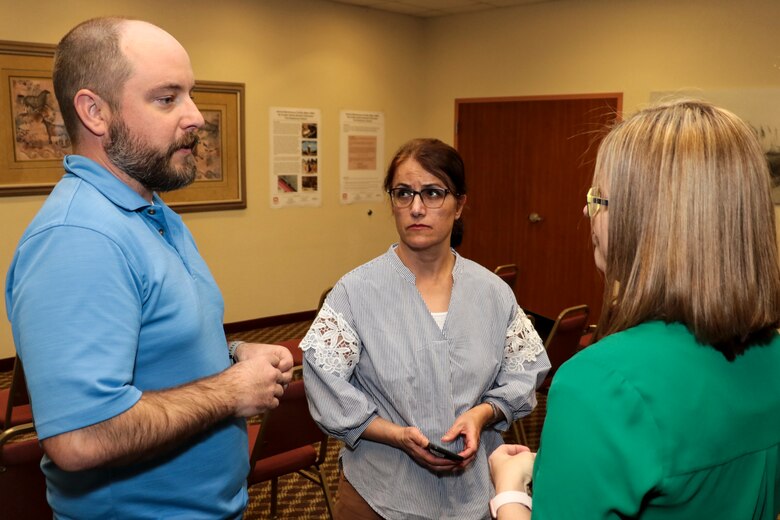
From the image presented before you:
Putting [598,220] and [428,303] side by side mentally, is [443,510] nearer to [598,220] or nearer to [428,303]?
[428,303]

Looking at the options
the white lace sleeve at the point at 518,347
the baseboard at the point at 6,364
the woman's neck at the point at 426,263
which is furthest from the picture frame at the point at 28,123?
the white lace sleeve at the point at 518,347

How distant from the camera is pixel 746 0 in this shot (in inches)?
208

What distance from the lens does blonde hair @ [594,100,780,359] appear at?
0.92m

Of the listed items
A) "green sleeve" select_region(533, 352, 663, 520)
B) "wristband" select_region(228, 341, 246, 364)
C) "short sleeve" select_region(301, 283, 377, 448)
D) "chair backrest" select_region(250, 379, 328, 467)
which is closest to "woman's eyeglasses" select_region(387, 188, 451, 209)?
"short sleeve" select_region(301, 283, 377, 448)

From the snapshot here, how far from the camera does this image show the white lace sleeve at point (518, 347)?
1894mm

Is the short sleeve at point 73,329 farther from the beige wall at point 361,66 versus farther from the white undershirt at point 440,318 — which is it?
the beige wall at point 361,66

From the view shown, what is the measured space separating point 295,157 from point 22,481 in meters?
5.04

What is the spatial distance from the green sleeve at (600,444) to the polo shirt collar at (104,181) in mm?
909

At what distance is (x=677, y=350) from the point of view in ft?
3.01

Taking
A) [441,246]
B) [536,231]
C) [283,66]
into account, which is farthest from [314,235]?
[441,246]

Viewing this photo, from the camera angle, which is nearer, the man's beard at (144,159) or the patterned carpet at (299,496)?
the man's beard at (144,159)

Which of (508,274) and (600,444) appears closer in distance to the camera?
(600,444)

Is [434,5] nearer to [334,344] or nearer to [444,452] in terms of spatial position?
[334,344]

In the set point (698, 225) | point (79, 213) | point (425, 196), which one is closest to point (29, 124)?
point (425, 196)
